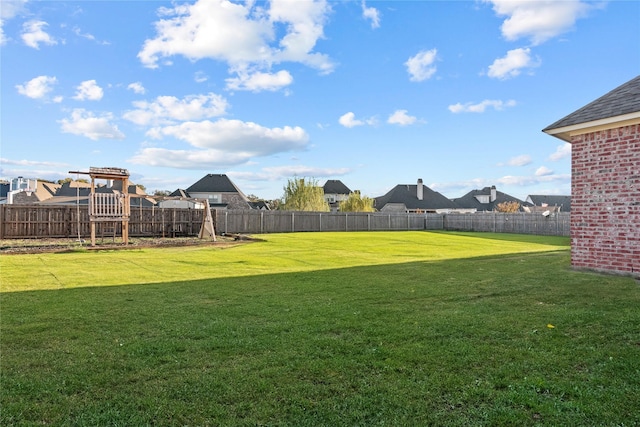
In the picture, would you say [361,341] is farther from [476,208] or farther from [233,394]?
→ [476,208]

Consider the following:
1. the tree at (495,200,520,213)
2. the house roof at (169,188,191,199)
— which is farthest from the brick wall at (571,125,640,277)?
the tree at (495,200,520,213)

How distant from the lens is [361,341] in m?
3.83

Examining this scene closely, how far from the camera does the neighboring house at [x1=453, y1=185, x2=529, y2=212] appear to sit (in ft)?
198

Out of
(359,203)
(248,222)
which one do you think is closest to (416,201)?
(359,203)

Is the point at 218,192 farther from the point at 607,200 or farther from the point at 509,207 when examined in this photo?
the point at 607,200

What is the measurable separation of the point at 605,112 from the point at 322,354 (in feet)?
24.8

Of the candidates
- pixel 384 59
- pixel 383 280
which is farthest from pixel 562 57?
pixel 383 280

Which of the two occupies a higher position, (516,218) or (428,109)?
(428,109)

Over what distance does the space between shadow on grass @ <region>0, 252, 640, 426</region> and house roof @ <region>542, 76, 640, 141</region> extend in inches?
130

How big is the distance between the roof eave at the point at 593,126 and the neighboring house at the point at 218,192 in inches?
1705

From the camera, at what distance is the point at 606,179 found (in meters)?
7.76

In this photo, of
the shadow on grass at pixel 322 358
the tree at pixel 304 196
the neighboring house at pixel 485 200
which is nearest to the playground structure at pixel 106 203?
the shadow on grass at pixel 322 358

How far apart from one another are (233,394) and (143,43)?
464 inches

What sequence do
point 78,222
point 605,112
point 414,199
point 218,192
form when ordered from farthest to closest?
point 414,199, point 218,192, point 78,222, point 605,112
